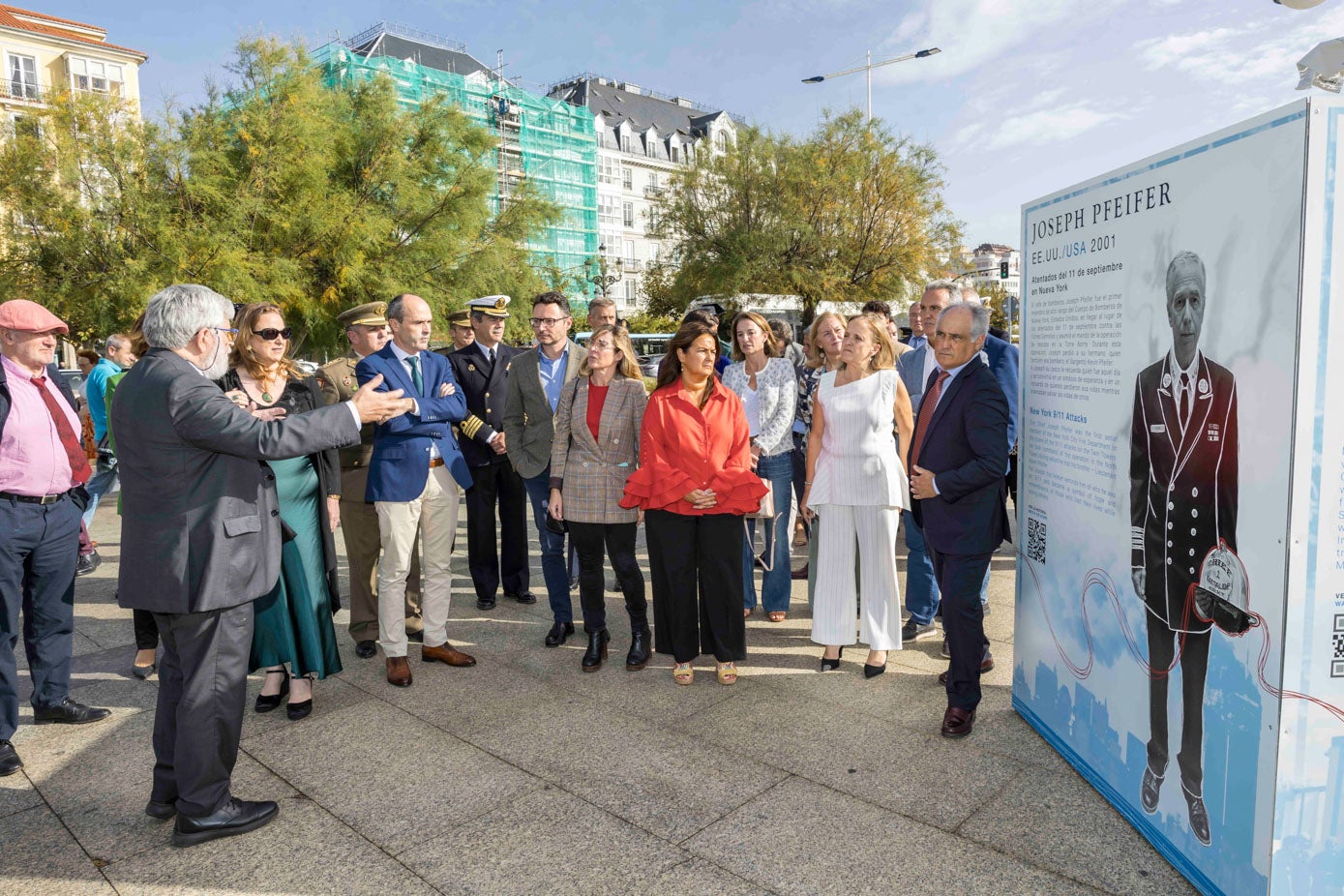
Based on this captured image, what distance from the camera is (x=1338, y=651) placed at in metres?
2.37

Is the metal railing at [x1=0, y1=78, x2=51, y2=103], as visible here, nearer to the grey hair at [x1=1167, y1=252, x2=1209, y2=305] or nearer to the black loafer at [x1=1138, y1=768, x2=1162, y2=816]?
the grey hair at [x1=1167, y1=252, x2=1209, y2=305]

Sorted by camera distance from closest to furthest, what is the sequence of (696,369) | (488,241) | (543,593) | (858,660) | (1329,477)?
(1329,477) < (696,369) < (858,660) < (543,593) < (488,241)

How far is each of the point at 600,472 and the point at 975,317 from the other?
2.06m

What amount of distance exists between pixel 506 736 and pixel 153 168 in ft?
52.7

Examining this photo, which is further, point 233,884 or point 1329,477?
point 233,884

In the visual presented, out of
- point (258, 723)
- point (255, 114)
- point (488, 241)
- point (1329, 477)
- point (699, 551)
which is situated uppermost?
point (255, 114)

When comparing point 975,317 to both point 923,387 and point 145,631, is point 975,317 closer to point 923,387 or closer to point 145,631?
point 923,387

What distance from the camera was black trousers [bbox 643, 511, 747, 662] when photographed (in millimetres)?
4570

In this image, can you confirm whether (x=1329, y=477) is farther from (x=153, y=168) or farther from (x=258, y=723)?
(x=153, y=168)

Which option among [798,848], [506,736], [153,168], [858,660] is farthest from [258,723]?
[153,168]

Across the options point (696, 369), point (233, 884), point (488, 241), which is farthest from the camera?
point (488, 241)

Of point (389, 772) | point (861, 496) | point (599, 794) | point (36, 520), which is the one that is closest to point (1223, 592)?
point (861, 496)

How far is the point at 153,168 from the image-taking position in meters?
15.9

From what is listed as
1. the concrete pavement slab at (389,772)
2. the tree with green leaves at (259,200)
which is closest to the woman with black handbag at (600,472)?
the concrete pavement slab at (389,772)
